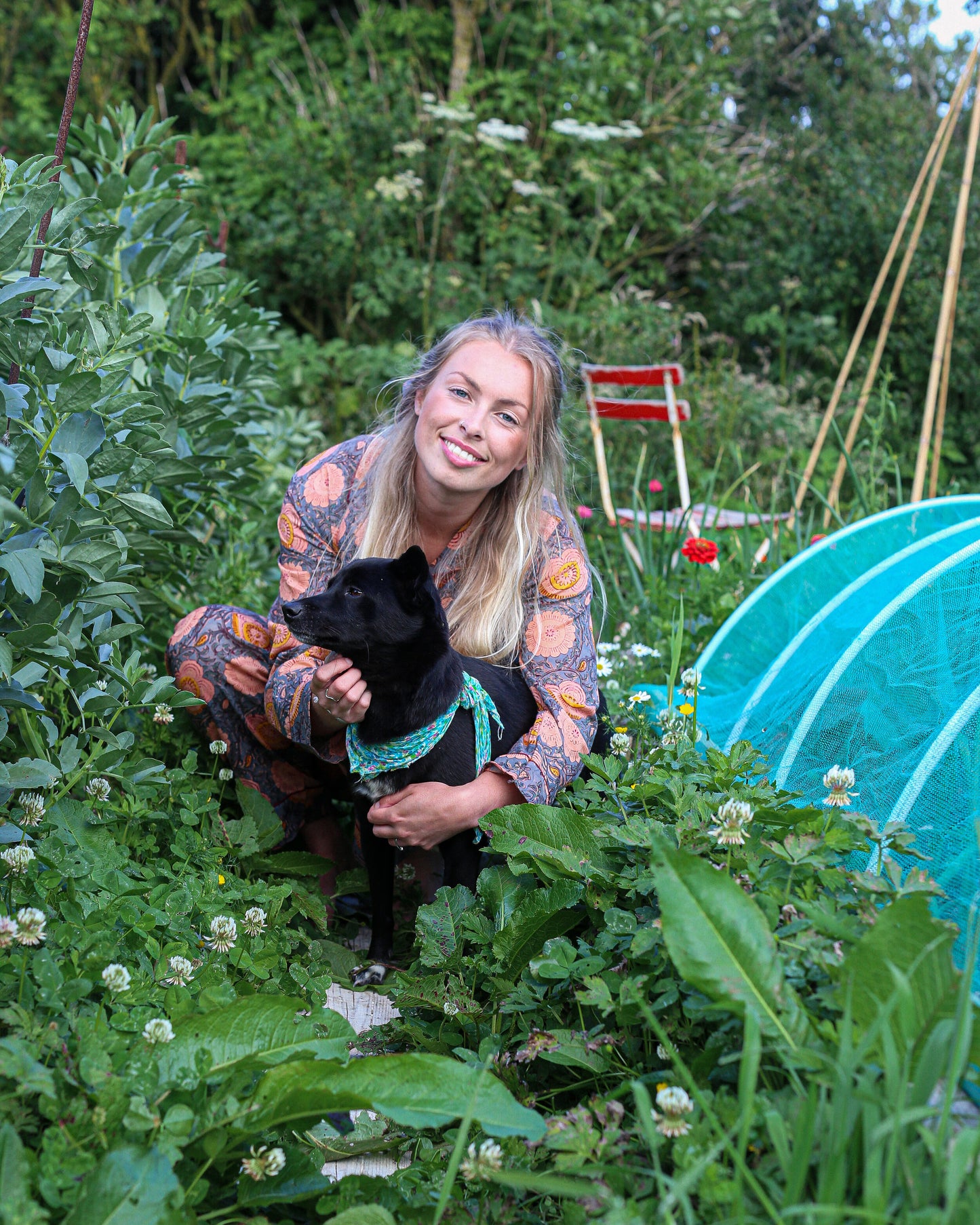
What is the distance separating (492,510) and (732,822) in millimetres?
1263

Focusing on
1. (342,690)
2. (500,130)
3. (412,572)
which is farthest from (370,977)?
(500,130)

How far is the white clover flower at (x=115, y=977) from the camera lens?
55.3 inches

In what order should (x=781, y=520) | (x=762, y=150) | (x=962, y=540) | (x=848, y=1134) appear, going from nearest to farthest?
(x=848, y=1134), (x=962, y=540), (x=781, y=520), (x=762, y=150)

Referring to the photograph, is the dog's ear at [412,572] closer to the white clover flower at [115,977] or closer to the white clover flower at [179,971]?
the white clover flower at [179,971]

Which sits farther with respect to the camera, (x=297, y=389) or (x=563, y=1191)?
(x=297, y=389)

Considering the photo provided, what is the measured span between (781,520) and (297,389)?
3106 mm

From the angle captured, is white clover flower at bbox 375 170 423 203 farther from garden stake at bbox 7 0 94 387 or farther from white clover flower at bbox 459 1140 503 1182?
white clover flower at bbox 459 1140 503 1182

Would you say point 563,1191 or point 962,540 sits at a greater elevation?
point 962,540

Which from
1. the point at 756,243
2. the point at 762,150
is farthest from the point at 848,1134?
the point at 762,150

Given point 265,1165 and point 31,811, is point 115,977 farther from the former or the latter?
point 31,811

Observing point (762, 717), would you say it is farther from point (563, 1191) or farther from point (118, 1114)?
point (118, 1114)

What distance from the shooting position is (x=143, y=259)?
2.67m

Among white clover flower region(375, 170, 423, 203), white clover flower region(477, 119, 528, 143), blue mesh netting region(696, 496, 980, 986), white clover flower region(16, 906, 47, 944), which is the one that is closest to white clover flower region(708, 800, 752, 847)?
blue mesh netting region(696, 496, 980, 986)

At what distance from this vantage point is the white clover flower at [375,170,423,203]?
21.0 ft
